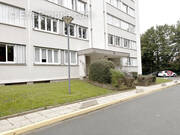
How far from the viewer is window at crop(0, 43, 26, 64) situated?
10.6 metres

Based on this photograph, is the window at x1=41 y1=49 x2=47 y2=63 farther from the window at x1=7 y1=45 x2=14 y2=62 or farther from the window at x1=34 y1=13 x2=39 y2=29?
the window at x1=7 y1=45 x2=14 y2=62

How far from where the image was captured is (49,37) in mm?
13375

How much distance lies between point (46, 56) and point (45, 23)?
10.8ft

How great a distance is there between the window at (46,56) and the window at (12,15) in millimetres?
2689

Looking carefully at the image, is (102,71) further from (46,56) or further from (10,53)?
(10,53)

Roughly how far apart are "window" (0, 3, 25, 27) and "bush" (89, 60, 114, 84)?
24.6ft

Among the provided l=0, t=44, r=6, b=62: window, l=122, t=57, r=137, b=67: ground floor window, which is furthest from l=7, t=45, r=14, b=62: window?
l=122, t=57, r=137, b=67: ground floor window

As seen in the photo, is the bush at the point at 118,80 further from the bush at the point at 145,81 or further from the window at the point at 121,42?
the window at the point at 121,42

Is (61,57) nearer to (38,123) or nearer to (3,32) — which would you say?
(3,32)

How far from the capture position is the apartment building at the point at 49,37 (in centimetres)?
1100

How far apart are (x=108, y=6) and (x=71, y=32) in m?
8.91

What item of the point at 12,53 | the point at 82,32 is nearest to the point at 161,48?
the point at 82,32

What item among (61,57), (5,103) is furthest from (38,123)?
(61,57)

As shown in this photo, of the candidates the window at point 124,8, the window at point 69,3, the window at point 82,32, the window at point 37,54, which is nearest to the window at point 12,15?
the window at point 37,54
